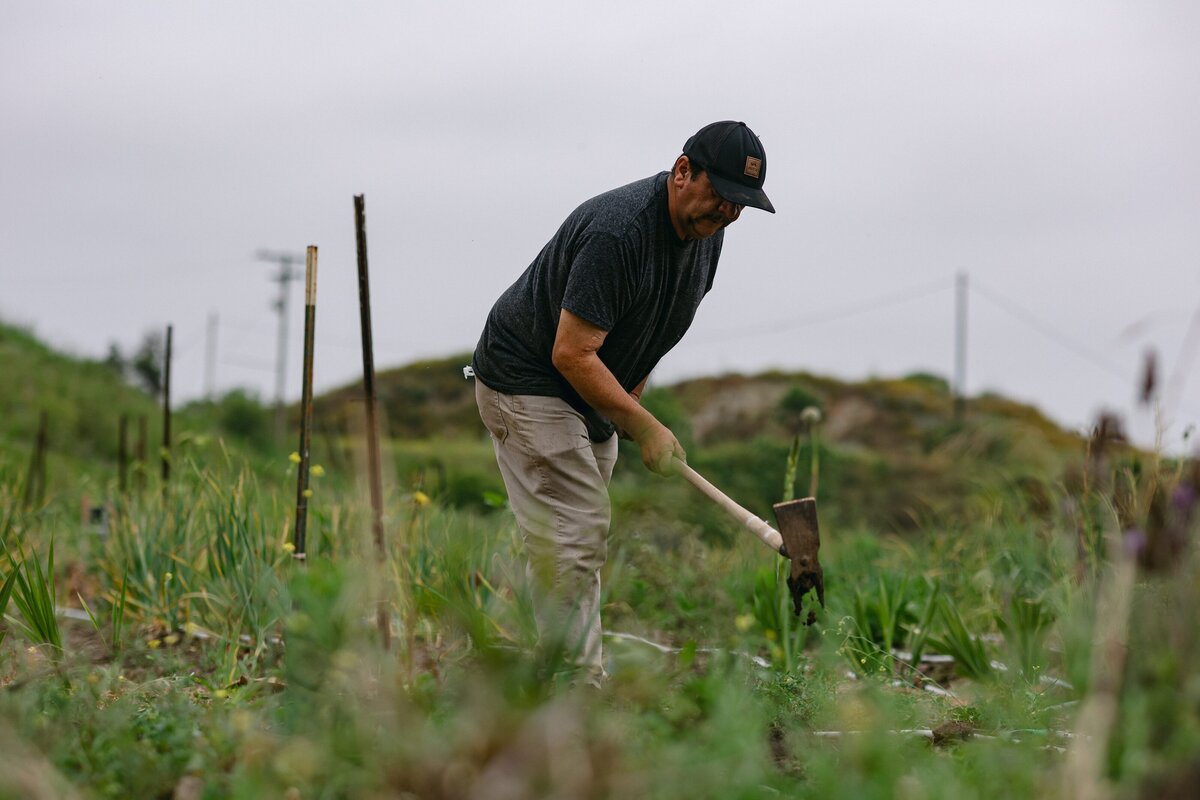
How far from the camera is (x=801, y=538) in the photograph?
12.7 feet

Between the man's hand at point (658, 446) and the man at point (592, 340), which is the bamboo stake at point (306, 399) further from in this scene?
the man's hand at point (658, 446)

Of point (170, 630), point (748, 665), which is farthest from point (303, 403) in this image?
point (748, 665)

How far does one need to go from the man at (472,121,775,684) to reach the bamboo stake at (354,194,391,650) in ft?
1.44

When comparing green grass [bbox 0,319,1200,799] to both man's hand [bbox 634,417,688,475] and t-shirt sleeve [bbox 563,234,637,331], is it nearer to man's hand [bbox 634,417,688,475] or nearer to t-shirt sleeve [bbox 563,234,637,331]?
man's hand [bbox 634,417,688,475]

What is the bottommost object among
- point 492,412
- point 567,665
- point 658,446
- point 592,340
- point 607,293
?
point 567,665

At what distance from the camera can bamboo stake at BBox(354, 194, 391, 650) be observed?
10.3 ft

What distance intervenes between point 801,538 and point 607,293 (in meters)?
0.98

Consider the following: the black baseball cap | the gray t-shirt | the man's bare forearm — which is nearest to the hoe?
the man's bare forearm

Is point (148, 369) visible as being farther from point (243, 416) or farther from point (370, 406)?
point (370, 406)

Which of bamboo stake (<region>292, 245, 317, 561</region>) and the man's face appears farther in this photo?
bamboo stake (<region>292, 245, 317, 561</region>)

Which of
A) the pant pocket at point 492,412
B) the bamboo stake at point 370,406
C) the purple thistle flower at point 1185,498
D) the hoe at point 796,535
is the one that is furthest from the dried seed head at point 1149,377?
the pant pocket at point 492,412

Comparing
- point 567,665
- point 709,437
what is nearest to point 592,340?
point 567,665

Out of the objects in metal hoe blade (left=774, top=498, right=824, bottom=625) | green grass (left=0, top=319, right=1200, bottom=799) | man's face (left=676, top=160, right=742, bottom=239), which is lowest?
green grass (left=0, top=319, right=1200, bottom=799)

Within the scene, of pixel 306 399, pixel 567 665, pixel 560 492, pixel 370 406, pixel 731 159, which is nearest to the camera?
pixel 567 665
